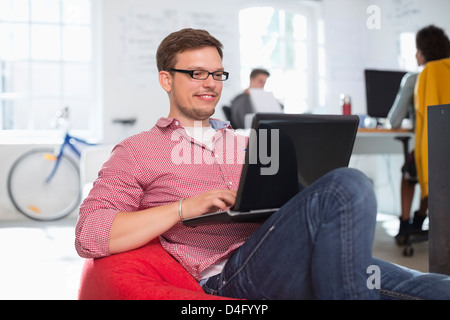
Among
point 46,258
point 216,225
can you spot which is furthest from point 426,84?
point 46,258

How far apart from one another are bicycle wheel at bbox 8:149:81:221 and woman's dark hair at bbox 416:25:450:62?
3.12 meters

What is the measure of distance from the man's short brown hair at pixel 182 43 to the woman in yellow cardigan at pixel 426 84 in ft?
6.08

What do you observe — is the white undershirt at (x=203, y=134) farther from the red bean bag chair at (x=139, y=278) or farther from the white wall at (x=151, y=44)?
the white wall at (x=151, y=44)

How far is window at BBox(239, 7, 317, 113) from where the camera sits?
4996 mm

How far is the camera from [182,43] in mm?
1336

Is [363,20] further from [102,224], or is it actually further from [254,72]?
[102,224]

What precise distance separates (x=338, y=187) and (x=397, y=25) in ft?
15.1

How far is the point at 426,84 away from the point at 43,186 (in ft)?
11.1

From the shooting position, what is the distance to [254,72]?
4250mm

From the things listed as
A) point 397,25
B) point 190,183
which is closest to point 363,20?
point 397,25

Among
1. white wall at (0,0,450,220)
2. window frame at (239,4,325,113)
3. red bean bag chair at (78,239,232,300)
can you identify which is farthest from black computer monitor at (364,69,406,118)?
red bean bag chair at (78,239,232,300)

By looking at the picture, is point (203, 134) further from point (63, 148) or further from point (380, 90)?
point (63, 148)

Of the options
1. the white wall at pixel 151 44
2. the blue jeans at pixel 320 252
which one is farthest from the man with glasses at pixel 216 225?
the white wall at pixel 151 44

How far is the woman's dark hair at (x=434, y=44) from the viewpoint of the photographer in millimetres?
2939
